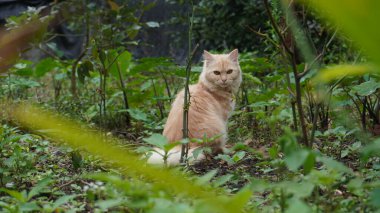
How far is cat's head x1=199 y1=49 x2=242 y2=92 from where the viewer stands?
16.1ft

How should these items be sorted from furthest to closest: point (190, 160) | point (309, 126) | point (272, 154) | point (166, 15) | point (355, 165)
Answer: point (166, 15) → point (309, 126) → point (190, 160) → point (355, 165) → point (272, 154)

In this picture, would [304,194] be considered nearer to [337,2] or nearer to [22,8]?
[337,2]

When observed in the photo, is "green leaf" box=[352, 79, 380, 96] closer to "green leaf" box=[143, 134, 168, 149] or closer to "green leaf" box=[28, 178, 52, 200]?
"green leaf" box=[143, 134, 168, 149]

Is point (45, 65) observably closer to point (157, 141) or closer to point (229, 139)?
point (229, 139)

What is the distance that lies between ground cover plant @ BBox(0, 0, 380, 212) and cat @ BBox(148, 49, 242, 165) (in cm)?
17

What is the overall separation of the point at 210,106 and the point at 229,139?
0.99 feet

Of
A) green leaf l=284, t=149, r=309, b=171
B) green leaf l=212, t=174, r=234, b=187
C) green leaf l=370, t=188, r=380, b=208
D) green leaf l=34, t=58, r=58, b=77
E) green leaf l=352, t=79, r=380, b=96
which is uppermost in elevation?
green leaf l=284, t=149, r=309, b=171

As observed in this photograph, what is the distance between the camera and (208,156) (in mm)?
3650

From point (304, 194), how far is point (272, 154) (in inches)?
19.2

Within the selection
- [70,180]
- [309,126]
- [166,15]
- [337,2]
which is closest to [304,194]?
[337,2]

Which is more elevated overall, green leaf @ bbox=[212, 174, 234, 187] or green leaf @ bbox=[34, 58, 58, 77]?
green leaf @ bbox=[212, 174, 234, 187]

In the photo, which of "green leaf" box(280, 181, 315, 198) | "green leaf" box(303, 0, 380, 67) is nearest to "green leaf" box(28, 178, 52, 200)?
"green leaf" box(280, 181, 315, 198)

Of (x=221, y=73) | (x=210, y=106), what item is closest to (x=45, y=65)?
(x=221, y=73)

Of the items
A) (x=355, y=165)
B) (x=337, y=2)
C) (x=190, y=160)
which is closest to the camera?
(x=337, y=2)
